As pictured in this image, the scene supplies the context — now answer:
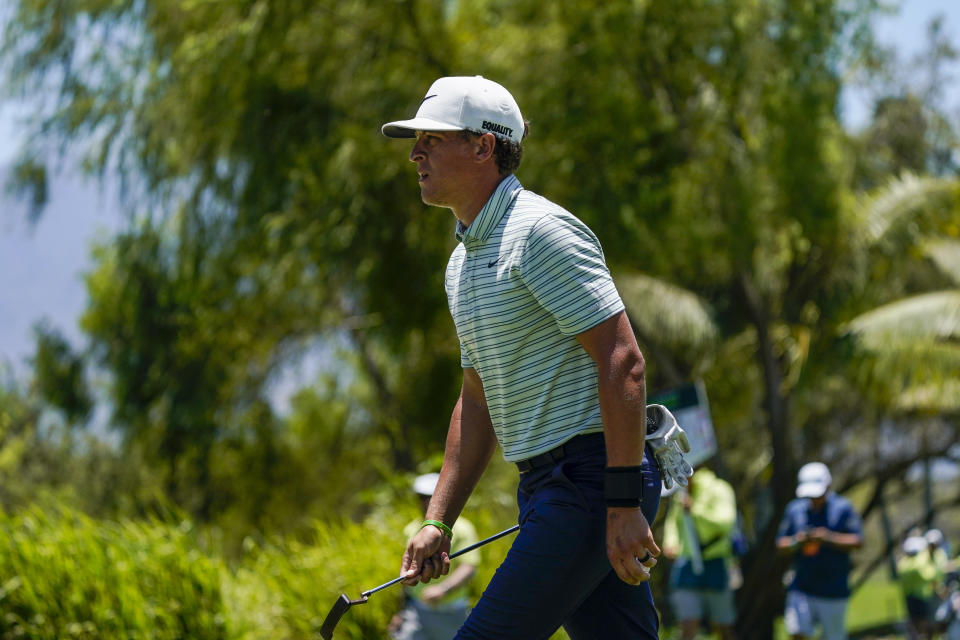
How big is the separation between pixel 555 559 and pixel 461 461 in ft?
1.85

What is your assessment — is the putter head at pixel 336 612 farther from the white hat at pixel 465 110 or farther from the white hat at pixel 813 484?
the white hat at pixel 813 484

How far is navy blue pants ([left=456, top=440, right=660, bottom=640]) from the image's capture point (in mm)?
2707

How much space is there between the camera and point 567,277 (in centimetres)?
274

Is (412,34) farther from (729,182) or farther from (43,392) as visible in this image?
(43,392)

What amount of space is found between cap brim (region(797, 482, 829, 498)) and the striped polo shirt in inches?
255

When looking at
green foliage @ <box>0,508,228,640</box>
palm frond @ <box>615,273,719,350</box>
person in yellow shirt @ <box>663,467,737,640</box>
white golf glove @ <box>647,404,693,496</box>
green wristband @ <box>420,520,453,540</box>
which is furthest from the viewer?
palm frond @ <box>615,273,719,350</box>

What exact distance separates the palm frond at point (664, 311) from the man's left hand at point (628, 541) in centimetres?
1231

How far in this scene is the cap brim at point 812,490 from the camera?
897cm

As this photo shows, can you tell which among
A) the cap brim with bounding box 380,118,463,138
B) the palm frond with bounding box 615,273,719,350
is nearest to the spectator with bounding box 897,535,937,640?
the palm frond with bounding box 615,273,719,350

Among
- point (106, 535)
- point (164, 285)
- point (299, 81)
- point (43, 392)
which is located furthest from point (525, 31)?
point (43, 392)

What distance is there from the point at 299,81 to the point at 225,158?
1.30m

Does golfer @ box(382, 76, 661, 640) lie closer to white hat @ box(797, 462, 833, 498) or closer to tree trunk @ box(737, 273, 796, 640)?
white hat @ box(797, 462, 833, 498)

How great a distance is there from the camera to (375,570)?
8305mm

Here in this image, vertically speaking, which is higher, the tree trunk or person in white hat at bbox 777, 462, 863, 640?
person in white hat at bbox 777, 462, 863, 640
